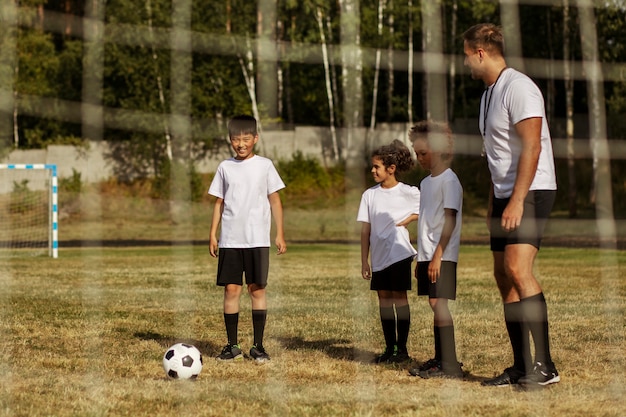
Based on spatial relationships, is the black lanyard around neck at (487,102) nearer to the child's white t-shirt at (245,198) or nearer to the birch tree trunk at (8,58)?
the child's white t-shirt at (245,198)

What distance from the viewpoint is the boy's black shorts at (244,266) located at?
6.92 metres

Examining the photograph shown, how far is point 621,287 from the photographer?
11.9 meters

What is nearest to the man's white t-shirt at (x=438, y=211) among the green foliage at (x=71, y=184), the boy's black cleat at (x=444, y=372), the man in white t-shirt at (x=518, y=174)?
the man in white t-shirt at (x=518, y=174)

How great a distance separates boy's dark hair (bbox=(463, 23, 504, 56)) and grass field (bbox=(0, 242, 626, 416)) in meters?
1.89

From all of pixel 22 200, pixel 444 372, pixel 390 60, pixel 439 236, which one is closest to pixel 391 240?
pixel 439 236

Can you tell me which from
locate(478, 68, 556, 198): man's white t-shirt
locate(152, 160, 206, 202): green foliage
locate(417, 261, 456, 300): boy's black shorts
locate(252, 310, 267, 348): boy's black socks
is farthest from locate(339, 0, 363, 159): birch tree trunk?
locate(478, 68, 556, 198): man's white t-shirt

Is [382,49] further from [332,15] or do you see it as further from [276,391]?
[276,391]

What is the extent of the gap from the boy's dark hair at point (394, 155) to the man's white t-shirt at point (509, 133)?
1251 mm

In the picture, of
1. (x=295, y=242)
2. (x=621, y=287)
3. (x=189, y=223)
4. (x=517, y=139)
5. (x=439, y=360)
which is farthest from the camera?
(x=189, y=223)

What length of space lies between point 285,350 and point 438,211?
1646 mm

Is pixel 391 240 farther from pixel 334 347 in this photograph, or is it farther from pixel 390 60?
pixel 390 60

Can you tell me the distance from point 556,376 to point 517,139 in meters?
1.33

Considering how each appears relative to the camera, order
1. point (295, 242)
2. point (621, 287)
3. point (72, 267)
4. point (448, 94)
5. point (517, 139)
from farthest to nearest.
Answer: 1. point (448, 94)
2. point (295, 242)
3. point (72, 267)
4. point (621, 287)
5. point (517, 139)

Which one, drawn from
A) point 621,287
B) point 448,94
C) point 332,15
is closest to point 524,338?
point 621,287
